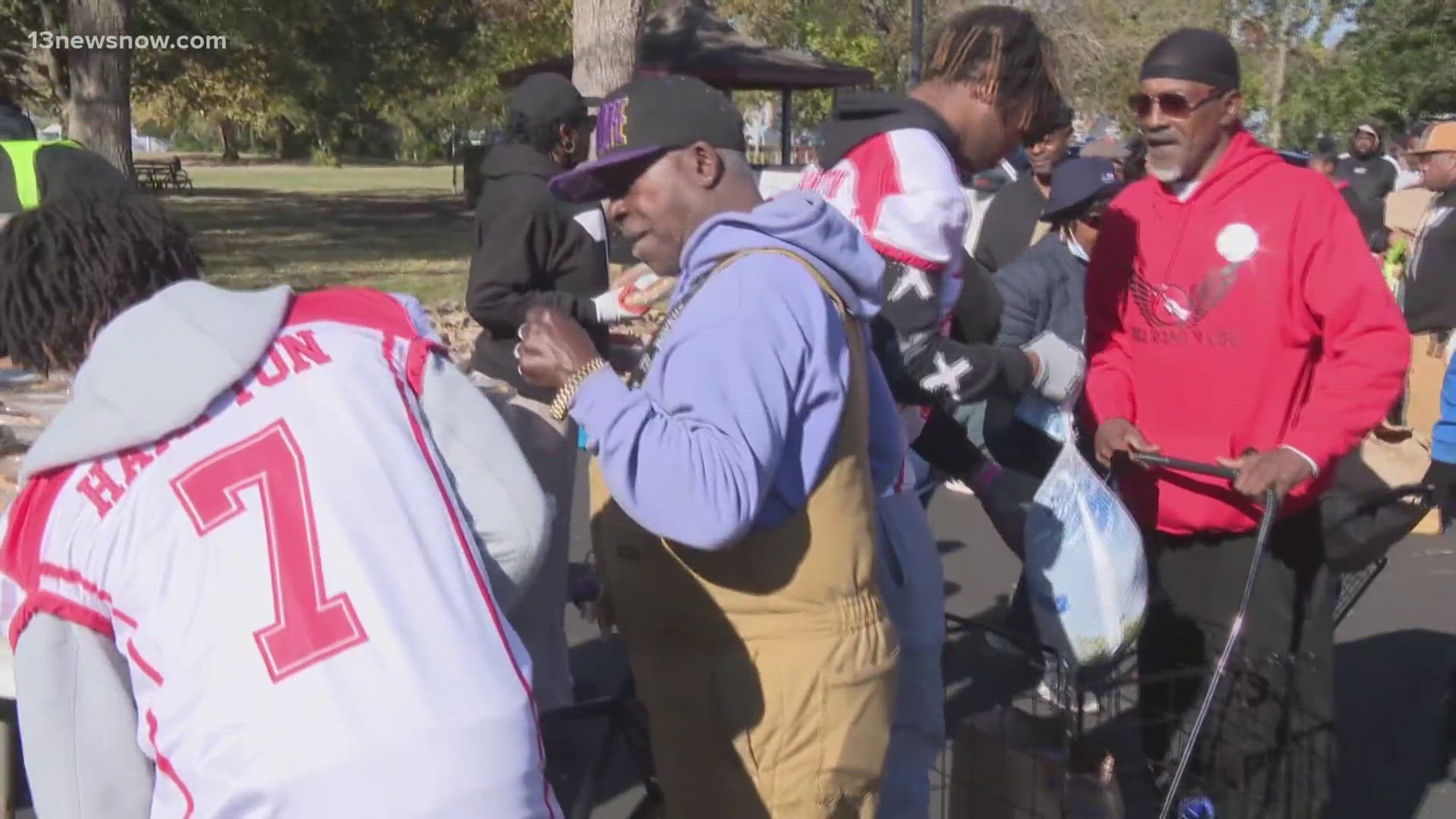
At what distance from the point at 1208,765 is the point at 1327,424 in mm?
794

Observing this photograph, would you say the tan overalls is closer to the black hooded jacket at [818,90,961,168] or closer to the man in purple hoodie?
the man in purple hoodie

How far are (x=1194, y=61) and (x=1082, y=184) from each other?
1714mm

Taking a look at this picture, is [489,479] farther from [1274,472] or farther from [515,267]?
[515,267]

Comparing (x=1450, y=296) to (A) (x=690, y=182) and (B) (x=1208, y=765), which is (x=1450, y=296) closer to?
(B) (x=1208, y=765)

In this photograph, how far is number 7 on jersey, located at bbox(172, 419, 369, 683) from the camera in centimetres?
151

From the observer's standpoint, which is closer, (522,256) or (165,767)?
(165,767)

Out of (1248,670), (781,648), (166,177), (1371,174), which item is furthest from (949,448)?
(166,177)

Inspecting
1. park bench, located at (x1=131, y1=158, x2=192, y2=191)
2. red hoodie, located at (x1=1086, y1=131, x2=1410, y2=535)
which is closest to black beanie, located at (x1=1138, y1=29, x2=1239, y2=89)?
red hoodie, located at (x1=1086, y1=131, x2=1410, y2=535)

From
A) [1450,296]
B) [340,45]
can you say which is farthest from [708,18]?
[1450,296]

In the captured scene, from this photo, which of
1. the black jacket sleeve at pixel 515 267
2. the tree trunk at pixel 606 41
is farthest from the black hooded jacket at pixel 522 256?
the tree trunk at pixel 606 41

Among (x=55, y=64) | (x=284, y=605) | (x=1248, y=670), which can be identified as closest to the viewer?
(x=284, y=605)

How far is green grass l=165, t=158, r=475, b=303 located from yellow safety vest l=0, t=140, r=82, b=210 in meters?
1.34

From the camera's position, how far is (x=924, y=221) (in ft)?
8.75

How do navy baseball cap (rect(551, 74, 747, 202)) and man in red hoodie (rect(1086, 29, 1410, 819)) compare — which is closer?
navy baseball cap (rect(551, 74, 747, 202))
